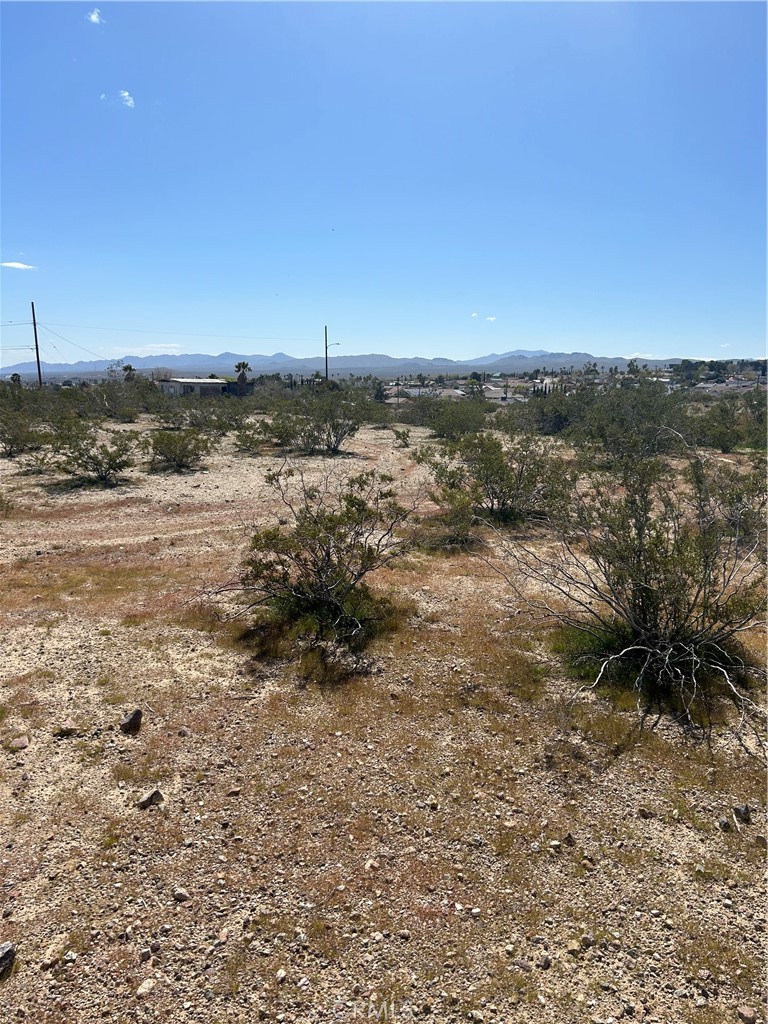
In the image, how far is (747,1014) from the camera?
3838mm

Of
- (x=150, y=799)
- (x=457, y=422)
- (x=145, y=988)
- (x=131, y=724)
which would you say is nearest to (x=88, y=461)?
(x=131, y=724)

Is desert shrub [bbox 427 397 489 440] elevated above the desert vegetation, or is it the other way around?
desert shrub [bbox 427 397 489 440]

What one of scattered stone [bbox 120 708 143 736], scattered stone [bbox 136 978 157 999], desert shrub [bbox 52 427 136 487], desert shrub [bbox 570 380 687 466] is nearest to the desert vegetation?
scattered stone [bbox 136 978 157 999]

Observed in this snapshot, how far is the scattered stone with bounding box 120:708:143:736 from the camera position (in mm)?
6828

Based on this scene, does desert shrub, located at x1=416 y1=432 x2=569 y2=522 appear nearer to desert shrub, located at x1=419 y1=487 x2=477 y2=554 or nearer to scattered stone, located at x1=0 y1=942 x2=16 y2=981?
desert shrub, located at x1=419 y1=487 x2=477 y2=554

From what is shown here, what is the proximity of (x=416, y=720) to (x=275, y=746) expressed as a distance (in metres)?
1.81

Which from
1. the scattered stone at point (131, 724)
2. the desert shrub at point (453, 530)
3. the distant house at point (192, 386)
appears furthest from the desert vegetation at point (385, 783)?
the distant house at point (192, 386)

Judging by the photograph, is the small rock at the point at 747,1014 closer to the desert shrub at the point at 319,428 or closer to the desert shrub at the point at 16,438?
the desert shrub at the point at 319,428

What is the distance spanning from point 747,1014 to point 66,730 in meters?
7.10

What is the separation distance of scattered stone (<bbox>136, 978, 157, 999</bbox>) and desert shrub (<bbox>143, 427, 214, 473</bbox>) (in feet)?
76.2

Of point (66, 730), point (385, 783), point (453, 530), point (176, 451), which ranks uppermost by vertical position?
→ point (176, 451)

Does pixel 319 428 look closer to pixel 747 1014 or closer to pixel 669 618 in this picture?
pixel 669 618

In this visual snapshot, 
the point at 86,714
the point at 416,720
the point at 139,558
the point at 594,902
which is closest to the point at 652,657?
the point at 416,720

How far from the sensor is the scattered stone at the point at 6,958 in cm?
410
